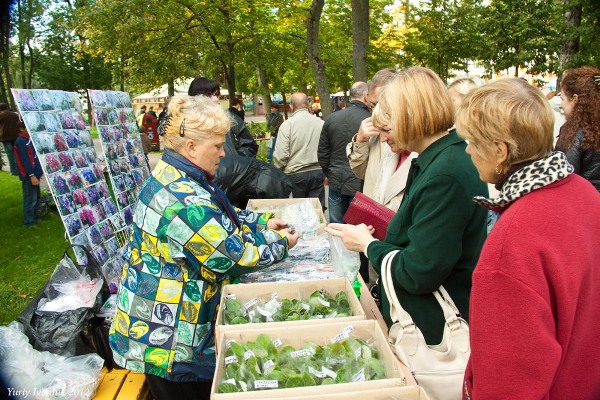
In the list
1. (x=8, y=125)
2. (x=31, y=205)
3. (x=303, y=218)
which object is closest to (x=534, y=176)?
(x=303, y=218)

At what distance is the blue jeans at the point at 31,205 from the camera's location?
7012mm

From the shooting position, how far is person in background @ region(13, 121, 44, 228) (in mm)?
6859

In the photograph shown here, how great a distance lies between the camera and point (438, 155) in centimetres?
167

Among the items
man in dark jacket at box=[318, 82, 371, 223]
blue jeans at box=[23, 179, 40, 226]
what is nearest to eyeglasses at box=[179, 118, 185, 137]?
man in dark jacket at box=[318, 82, 371, 223]

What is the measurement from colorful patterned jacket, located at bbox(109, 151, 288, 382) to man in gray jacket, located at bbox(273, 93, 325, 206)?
140 inches

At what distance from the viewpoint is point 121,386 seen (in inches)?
100

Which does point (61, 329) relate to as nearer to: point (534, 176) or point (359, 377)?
point (359, 377)

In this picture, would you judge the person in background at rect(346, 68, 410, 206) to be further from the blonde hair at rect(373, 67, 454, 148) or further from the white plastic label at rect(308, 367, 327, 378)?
the white plastic label at rect(308, 367, 327, 378)

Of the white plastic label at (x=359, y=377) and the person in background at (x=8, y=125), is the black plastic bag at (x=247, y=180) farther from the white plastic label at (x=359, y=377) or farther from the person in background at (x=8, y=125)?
the person in background at (x=8, y=125)

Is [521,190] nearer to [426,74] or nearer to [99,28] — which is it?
[426,74]

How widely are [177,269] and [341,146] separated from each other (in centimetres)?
305

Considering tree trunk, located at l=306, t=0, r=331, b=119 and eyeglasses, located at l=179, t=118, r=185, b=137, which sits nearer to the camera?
eyeglasses, located at l=179, t=118, r=185, b=137

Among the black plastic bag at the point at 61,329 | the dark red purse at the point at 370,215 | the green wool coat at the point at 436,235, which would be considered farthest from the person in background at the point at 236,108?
the green wool coat at the point at 436,235

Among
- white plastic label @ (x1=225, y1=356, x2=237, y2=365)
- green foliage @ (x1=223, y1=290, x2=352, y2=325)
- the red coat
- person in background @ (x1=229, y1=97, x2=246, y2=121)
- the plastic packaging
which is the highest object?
the red coat
